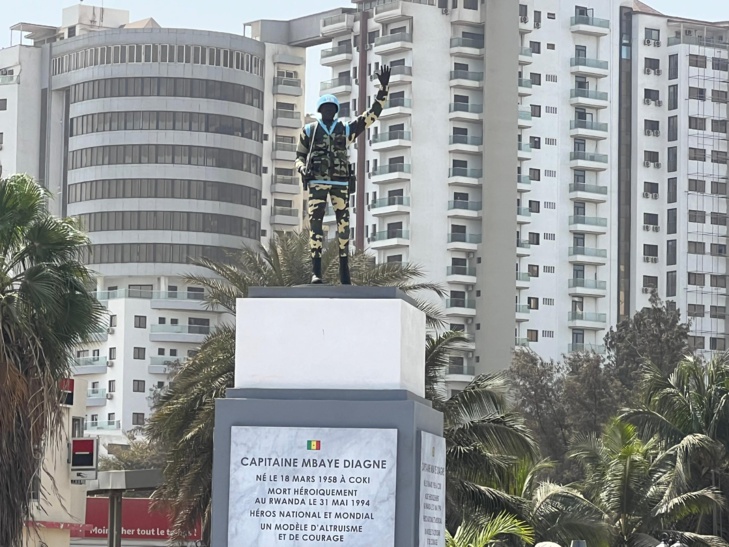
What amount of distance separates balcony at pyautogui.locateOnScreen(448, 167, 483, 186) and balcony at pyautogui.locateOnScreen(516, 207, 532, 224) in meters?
3.14

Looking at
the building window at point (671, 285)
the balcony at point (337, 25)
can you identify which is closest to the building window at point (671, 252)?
the building window at point (671, 285)

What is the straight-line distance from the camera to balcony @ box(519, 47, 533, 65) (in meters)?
111

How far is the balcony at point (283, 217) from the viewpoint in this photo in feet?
418

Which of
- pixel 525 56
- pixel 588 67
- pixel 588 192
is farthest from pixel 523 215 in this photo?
pixel 588 67

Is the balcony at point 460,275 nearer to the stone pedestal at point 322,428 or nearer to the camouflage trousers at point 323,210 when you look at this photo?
the camouflage trousers at point 323,210

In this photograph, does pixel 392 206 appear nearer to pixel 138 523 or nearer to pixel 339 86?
pixel 339 86

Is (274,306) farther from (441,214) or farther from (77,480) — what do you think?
(441,214)

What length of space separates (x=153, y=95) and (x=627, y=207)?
34755mm

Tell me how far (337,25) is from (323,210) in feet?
322

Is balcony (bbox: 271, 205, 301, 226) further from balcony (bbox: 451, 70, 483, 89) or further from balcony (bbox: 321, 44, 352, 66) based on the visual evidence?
balcony (bbox: 451, 70, 483, 89)

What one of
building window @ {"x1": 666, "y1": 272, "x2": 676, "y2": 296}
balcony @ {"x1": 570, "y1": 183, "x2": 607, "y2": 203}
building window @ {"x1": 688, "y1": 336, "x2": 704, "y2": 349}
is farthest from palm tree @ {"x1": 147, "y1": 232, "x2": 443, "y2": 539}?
building window @ {"x1": 666, "y1": 272, "x2": 676, "y2": 296}

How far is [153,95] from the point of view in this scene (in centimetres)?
12275

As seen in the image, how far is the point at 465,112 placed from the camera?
110 meters

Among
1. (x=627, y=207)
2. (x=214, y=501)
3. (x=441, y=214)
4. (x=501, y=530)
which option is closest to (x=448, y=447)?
(x=501, y=530)
